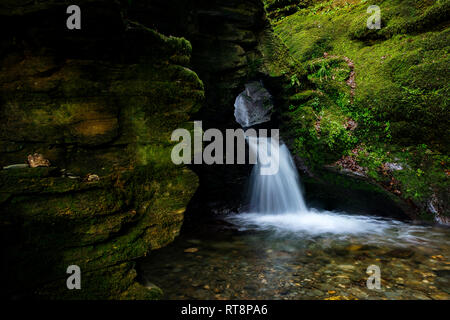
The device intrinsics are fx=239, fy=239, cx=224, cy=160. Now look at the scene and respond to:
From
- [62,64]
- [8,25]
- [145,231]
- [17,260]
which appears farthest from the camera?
[145,231]

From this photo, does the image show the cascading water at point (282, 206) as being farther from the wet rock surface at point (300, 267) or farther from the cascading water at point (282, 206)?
the wet rock surface at point (300, 267)

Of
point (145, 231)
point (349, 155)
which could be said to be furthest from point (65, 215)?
point (349, 155)

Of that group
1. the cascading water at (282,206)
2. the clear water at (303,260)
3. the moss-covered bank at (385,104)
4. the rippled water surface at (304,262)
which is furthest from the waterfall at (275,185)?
the rippled water surface at (304,262)

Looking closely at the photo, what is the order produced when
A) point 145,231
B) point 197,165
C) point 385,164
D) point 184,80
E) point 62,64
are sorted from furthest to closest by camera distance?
point 197,165
point 385,164
point 184,80
point 145,231
point 62,64

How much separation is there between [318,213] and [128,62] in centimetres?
756

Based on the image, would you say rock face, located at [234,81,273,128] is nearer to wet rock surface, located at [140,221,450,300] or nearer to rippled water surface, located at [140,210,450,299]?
rippled water surface, located at [140,210,450,299]

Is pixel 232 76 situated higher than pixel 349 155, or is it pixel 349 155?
pixel 232 76

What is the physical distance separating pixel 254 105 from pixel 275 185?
16.1 feet

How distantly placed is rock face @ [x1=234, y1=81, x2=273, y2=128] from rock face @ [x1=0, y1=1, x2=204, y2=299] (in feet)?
21.6

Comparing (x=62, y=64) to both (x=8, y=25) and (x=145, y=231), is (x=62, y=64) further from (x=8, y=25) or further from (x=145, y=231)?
(x=145, y=231)

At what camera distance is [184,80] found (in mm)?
3373

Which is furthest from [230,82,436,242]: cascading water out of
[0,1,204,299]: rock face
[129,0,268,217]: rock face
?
[0,1,204,299]: rock face

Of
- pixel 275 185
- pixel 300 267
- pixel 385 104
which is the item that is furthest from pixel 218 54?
pixel 300 267
